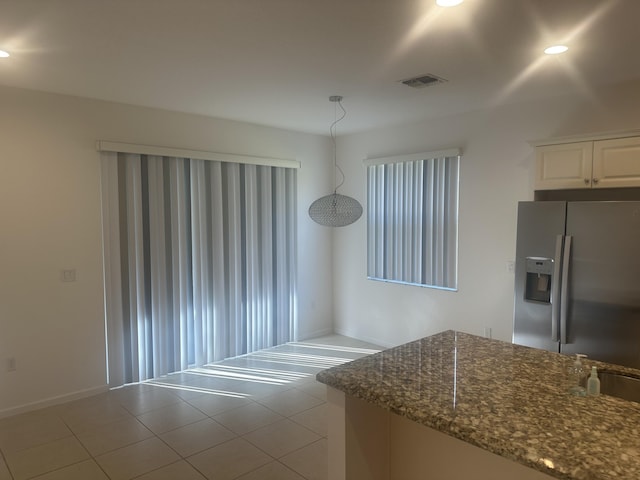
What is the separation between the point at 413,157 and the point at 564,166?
173 cm

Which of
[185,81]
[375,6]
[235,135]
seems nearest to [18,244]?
[185,81]

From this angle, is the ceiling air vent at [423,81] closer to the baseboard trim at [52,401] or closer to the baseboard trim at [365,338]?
the baseboard trim at [365,338]

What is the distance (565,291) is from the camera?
10.7 ft

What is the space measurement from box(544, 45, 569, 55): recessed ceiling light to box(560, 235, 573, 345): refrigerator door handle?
52.2 inches

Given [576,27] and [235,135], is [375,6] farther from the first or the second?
[235,135]

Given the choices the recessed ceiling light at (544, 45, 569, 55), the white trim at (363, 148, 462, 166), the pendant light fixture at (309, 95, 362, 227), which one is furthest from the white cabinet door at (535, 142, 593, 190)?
the pendant light fixture at (309, 95, 362, 227)

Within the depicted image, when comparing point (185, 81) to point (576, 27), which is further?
point (185, 81)

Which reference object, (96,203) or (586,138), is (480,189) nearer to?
(586,138)

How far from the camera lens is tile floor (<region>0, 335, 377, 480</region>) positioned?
2.86 meters

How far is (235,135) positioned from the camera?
4.89 metres

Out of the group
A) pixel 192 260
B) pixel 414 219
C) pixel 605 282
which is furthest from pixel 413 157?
pixel 192 260

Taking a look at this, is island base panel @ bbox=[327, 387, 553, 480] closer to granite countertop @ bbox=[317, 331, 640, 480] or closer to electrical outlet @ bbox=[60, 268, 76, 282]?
granite countertop @ bbox=[317, 331, 640, 480]

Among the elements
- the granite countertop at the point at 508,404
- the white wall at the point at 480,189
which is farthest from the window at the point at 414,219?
the granite countertop at the point at 508,404

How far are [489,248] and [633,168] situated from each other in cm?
150
